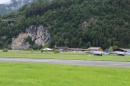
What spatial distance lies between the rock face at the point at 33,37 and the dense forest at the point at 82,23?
8.41ft

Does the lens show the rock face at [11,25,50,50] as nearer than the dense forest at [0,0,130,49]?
No

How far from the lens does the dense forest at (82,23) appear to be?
158750 mm

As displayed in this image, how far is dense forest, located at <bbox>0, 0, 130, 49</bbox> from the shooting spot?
159 meters

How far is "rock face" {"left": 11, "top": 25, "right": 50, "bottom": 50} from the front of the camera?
593ft

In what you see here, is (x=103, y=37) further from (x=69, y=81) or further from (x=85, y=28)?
(x=69, y=81)

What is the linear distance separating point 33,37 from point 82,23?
1224 inches

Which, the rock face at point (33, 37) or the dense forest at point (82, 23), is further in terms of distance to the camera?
the rock face at point (33, 37)

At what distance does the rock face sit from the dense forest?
8.41ft

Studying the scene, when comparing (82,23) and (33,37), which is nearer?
(82,23)

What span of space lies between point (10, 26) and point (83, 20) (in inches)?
1918

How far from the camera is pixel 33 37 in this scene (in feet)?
608

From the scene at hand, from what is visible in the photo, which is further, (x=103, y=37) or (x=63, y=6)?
(x=63, y=6)

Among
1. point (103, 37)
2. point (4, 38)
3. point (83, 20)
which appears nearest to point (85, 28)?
point (83, 20)

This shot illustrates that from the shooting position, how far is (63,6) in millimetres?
193875
